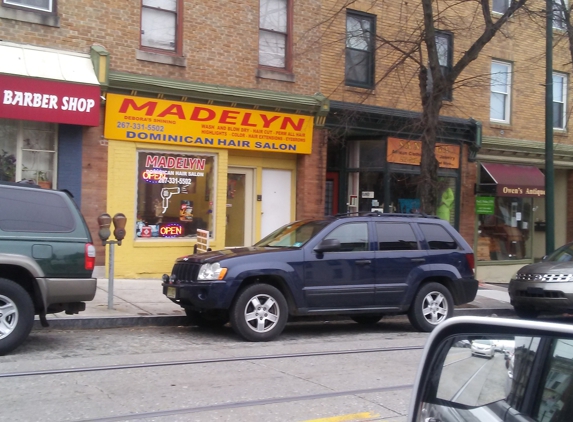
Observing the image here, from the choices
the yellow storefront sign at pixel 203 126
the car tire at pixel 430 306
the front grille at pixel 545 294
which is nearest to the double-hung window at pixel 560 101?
the yellow storefront sign at pixel 203 126

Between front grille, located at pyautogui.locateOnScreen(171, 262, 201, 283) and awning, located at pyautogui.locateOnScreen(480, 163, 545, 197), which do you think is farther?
awning, located at pyautogui.locateOnScreen(480, 163, 545, 197)

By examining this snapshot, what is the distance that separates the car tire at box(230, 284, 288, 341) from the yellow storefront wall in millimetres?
5333

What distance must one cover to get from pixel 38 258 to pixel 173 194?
711 cm

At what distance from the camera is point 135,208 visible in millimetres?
14812

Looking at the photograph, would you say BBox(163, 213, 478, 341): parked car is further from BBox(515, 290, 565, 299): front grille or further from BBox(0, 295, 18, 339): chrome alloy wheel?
BBox(0, 295, 18, 339): chrome alloy wheel

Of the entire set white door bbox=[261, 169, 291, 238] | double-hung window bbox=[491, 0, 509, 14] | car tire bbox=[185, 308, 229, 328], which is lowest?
car tire bbox=[185, 308, 229, 328]

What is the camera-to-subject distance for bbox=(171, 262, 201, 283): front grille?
32.9ft

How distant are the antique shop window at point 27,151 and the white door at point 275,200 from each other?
16.7 feet

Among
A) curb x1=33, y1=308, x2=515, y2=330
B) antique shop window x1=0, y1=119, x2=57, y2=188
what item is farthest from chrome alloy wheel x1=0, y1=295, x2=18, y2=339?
antique shop window x1=0, y1=119, x2=57, y2=188

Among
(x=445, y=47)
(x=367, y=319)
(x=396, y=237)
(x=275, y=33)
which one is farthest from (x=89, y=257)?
(x=445, y=47)

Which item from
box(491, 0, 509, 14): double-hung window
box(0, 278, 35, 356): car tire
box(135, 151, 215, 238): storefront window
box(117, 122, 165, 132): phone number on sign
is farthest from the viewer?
box(491, 0, 509, 14): double-hung window

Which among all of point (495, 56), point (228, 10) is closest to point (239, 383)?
point (228, 10)

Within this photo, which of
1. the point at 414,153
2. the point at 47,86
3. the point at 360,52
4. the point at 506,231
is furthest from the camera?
the point at 506,231

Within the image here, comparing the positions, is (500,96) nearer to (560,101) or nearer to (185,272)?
(560,101)
